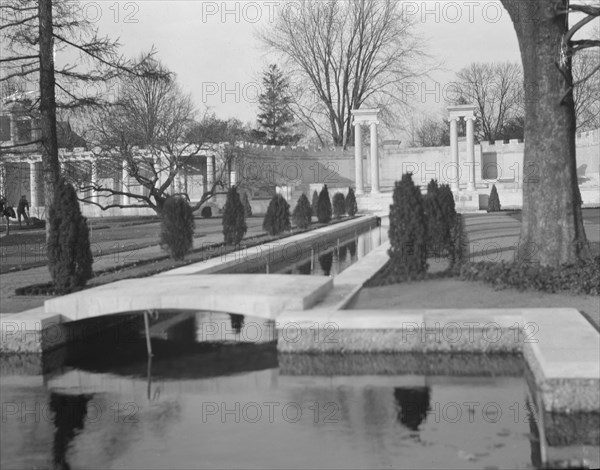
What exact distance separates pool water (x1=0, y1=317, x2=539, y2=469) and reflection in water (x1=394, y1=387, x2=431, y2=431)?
2cm

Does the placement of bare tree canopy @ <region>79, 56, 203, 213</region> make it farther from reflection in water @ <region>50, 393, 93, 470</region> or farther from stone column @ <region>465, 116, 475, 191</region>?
stone column @ <region>465, 116, 475, 191</region>

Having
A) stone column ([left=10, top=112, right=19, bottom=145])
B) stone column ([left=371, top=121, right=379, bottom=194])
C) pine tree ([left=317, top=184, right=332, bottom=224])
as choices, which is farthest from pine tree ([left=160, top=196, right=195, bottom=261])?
stone column ([left=371, top=121, right=379, bottom=194])

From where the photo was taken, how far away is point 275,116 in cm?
7225

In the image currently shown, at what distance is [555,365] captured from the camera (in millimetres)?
6969

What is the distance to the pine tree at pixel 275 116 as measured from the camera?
71875 millimetres

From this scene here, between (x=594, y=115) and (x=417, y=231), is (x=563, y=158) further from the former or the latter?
(x=594, y=115)

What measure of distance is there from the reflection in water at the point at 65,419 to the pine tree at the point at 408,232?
625 centimetres

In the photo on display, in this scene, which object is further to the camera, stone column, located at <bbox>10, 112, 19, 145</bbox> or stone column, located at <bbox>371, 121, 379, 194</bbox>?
stone column, located at <bbox>371, 121, 379, 194</bbox>

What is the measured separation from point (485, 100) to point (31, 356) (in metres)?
69.8

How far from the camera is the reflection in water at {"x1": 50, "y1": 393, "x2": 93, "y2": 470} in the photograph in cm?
640

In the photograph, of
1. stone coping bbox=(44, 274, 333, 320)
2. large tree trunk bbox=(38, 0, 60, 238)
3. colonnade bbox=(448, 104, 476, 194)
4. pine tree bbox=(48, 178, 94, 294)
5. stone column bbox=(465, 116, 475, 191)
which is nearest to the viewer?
stone coping bbox=(44, 274, 333, 320)

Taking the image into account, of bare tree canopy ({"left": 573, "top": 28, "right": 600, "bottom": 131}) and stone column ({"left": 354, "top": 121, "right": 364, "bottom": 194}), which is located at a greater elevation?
bare tree canopy ({"left": 573, "top": 28, "right": 600, "bottom": 131})

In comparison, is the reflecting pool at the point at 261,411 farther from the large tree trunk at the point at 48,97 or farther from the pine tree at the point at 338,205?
the pine tree at the point at 338,205

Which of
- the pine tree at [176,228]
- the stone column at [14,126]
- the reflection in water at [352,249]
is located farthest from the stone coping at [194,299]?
the stone column at [14,126]
